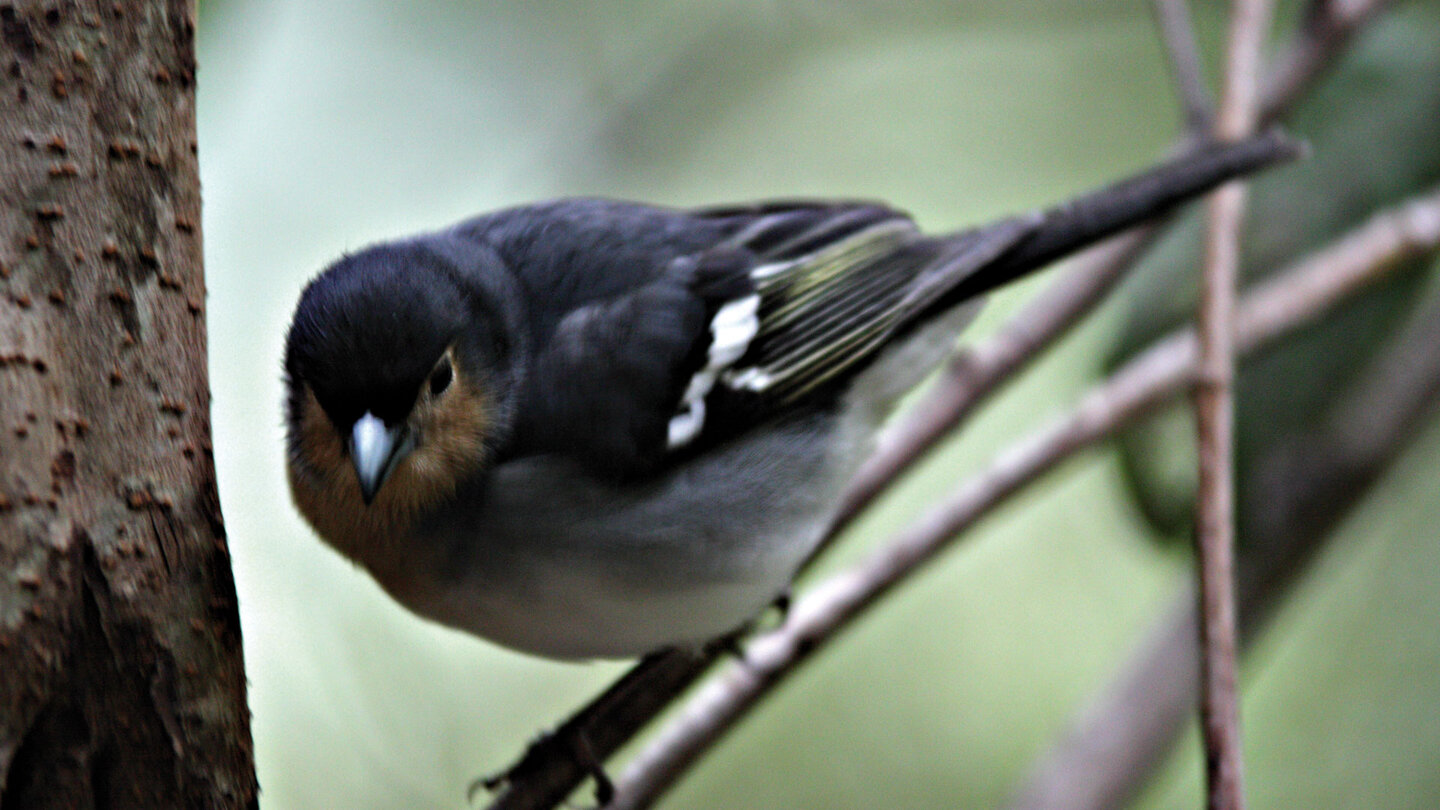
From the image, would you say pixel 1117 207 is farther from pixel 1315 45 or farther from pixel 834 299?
pixel 1315 45

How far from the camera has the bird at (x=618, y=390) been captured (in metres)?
2.15

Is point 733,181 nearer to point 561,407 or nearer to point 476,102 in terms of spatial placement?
point 476,102

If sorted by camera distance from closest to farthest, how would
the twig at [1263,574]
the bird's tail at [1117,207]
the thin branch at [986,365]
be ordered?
the bird's tail at [1117,207] < the thin branch at [986,365] < the twig at [1263,574]

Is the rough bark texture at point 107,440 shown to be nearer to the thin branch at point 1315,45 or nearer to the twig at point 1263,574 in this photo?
the twig at point 1263,574

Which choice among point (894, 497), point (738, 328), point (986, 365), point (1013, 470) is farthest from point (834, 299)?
point (894, 497)

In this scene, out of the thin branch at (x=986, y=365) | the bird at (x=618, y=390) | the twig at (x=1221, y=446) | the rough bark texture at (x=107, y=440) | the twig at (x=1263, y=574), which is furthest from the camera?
the twig at (x=1263, y=574)

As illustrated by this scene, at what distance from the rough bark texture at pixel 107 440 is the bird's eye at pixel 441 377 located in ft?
2.06

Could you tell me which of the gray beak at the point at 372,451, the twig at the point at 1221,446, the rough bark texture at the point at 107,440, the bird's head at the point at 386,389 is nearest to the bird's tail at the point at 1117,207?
the twig at the point at 1221,446

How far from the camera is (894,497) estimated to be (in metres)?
4.75

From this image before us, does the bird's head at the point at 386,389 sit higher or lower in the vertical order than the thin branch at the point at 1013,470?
higher

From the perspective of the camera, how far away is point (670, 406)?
2.41 meters

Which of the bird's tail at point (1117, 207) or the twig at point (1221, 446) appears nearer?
the twig at point (1221, 446)

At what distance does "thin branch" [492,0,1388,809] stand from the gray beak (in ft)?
2.09

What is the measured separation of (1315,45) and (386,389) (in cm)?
233
